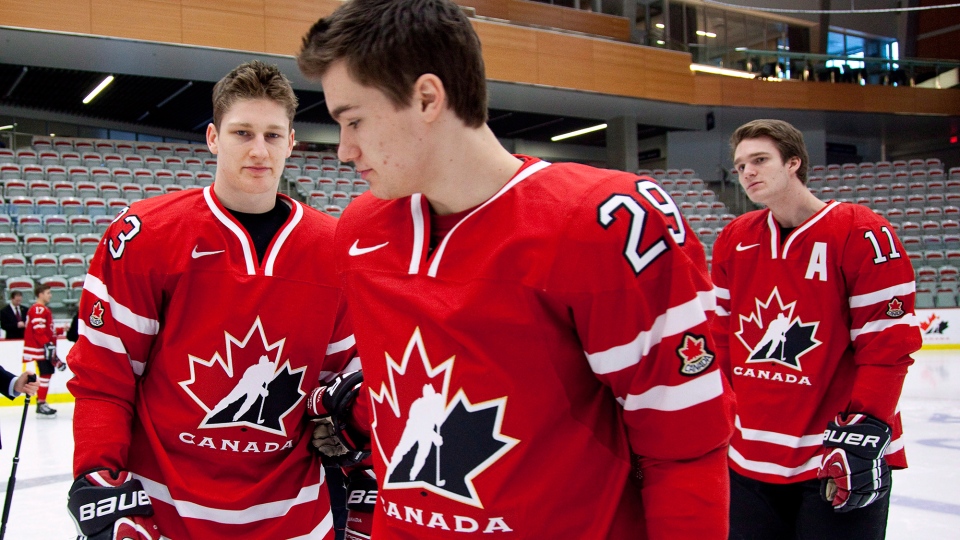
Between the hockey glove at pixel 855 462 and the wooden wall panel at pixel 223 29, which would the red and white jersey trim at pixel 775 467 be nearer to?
the hockey glove at pixel 855 462

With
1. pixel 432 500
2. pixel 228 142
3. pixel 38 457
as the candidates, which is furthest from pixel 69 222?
pixel 432 500

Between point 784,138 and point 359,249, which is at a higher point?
point 784,138

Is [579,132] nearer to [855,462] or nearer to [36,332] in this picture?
[36,332]

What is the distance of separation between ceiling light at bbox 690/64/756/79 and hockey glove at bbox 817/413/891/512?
15391mm

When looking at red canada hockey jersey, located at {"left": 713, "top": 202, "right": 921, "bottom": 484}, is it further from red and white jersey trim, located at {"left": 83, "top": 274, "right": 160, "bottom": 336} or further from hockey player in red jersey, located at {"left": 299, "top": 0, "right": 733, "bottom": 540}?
red and white jersey trim, located at {"left": 83, "top": 274, "right": 160, "bottom": 336}

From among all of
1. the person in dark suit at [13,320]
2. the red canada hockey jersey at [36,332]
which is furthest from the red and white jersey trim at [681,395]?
the person in dark suit at [13,320]

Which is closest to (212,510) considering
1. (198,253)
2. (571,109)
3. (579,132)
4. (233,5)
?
(198,253)

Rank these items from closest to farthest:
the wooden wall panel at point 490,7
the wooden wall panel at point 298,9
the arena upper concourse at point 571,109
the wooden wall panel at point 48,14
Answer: the arena upper concourse at point 571,109 < the wooden wall panel at point 48,14 < the wooden wall panel at point 298,9 < the wooden wall panel at point 490,7

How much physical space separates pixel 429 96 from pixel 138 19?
11.8 metres

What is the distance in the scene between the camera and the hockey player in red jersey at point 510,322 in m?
0.98

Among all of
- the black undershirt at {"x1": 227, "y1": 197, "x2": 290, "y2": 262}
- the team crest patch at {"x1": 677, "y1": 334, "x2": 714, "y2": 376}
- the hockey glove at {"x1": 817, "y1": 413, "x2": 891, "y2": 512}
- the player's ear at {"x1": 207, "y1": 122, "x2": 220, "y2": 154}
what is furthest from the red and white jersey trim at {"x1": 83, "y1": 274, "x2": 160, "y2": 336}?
the hockey glove at {"x1": 817, "y1": 413, "x2": 891, "y2": 512}

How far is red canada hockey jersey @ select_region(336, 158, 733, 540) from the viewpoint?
0.97m

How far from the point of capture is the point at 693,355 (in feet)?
3.21

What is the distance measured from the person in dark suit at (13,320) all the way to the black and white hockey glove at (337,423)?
7.79 m
